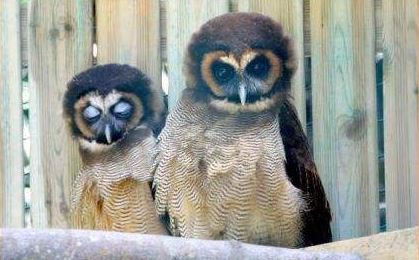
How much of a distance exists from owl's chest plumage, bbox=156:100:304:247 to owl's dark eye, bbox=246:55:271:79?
0.13 meters

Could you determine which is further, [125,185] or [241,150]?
[125,185]

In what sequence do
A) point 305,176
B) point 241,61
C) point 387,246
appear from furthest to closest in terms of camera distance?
point 305,176 → point 241,61 → point 387,246

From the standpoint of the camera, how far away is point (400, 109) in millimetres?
3639

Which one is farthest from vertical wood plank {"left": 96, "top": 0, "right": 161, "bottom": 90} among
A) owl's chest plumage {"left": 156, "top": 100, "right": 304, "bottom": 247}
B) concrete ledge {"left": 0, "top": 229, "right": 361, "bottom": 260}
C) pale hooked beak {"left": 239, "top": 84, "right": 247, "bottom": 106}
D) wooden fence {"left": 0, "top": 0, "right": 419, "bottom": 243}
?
concrete ledge {"left": 0, "top": 229, "right": 361, "bottom": 260}

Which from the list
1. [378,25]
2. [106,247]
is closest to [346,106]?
[378,25]

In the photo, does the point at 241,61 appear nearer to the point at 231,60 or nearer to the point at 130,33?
the point at 231,60

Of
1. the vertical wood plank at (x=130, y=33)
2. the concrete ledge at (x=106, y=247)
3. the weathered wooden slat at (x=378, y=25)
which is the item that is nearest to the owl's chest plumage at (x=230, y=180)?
the vertical wood plank at (x=130, y=33)

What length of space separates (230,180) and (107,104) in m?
0.46

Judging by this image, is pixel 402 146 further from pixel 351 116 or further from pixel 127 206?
pixel 127 206

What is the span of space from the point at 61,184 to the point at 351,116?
38.5 inches

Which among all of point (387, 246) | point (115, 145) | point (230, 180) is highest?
point (115, 145)

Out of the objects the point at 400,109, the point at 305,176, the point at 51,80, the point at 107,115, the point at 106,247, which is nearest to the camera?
the point at 106,247

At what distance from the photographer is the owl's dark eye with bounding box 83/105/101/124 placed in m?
3.51

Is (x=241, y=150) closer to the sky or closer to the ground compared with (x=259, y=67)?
closer to the ground
